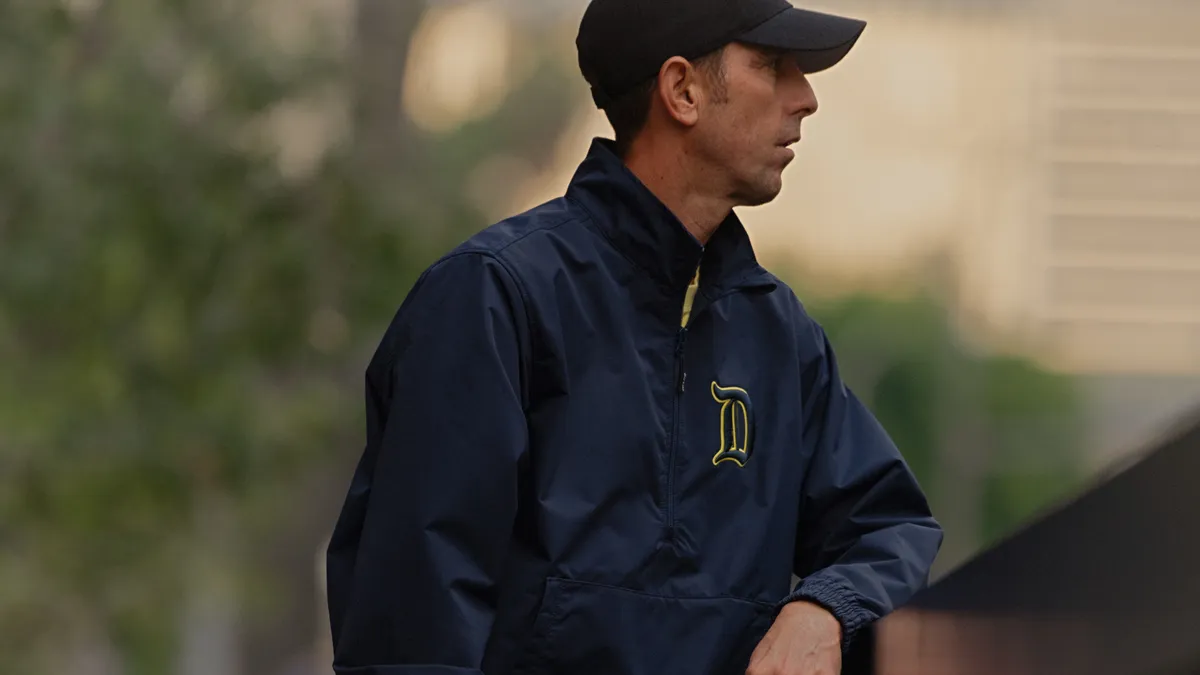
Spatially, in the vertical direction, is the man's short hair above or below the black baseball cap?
below

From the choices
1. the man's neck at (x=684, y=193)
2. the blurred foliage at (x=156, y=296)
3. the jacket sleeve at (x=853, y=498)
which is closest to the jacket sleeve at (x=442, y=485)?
the man's neck at (x=684, y=193)

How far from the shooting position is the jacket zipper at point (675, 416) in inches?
81.6

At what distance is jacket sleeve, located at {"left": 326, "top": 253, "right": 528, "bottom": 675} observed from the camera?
1.89 meters

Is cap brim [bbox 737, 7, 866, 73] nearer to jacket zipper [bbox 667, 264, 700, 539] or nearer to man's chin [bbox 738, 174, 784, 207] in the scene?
man's chin [bbox 738, 174, 784, 207]

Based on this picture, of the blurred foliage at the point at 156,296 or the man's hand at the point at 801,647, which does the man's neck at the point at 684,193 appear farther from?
the blurred foliage at the point at 156,296

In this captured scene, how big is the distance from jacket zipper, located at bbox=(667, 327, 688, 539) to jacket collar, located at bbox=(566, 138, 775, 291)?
0.20ft

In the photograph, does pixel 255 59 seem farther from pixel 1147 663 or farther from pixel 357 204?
pixel 1147 663

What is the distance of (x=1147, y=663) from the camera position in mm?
991

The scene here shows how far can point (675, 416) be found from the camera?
211 cm

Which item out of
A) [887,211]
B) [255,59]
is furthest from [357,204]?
[887,211]

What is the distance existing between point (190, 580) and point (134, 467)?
58 cm

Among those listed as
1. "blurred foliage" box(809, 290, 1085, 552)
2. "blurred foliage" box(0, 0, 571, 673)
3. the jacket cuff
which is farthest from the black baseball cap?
"blurred foliage" box(809, 290, 1085, 552)

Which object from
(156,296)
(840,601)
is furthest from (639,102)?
(156,296)

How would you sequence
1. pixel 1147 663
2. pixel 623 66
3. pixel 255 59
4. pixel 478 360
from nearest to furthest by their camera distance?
1. pixel 1147 663
2. pixel 478 360
3. pixel 623 66
4. pixel 255 59
